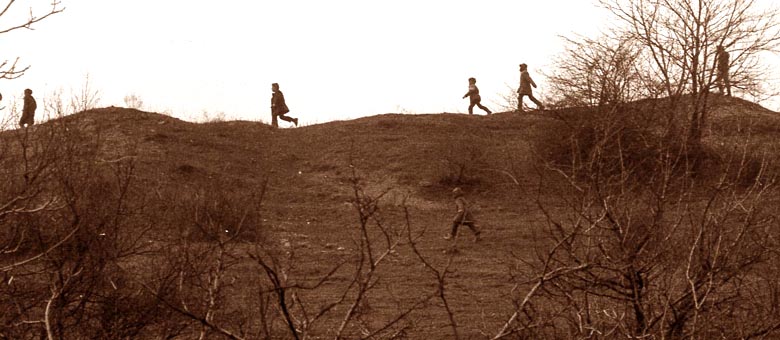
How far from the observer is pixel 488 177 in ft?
79.7

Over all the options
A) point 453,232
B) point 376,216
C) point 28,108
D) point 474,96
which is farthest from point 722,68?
point 376,216

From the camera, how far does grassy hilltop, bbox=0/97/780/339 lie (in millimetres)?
8938

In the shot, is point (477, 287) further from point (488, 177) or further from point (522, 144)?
point (522, 144)

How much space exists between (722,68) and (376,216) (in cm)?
1683

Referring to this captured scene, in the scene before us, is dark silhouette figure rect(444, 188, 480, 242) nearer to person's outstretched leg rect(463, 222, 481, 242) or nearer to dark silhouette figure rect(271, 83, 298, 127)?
person's outstretched leg rect(463, 222, 481, 242)

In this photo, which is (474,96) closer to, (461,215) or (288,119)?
(288,119)

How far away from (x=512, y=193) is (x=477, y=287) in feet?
26.8

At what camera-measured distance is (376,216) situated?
895cm

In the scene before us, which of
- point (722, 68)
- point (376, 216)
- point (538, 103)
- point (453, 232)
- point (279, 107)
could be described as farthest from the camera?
point (279, 107)

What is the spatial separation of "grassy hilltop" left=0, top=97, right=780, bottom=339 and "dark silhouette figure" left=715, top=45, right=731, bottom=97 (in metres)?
0.76

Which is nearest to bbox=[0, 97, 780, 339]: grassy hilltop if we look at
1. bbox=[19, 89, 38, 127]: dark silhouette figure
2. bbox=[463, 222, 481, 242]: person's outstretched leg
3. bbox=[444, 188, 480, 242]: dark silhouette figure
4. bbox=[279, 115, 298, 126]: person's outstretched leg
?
bbox=[463, 222, 481, 242]: person's outstretched leg

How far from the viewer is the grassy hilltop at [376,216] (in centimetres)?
894

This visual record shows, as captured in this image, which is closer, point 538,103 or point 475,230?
point 475,230

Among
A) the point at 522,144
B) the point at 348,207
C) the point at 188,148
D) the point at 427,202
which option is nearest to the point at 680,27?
the point at 522,144
